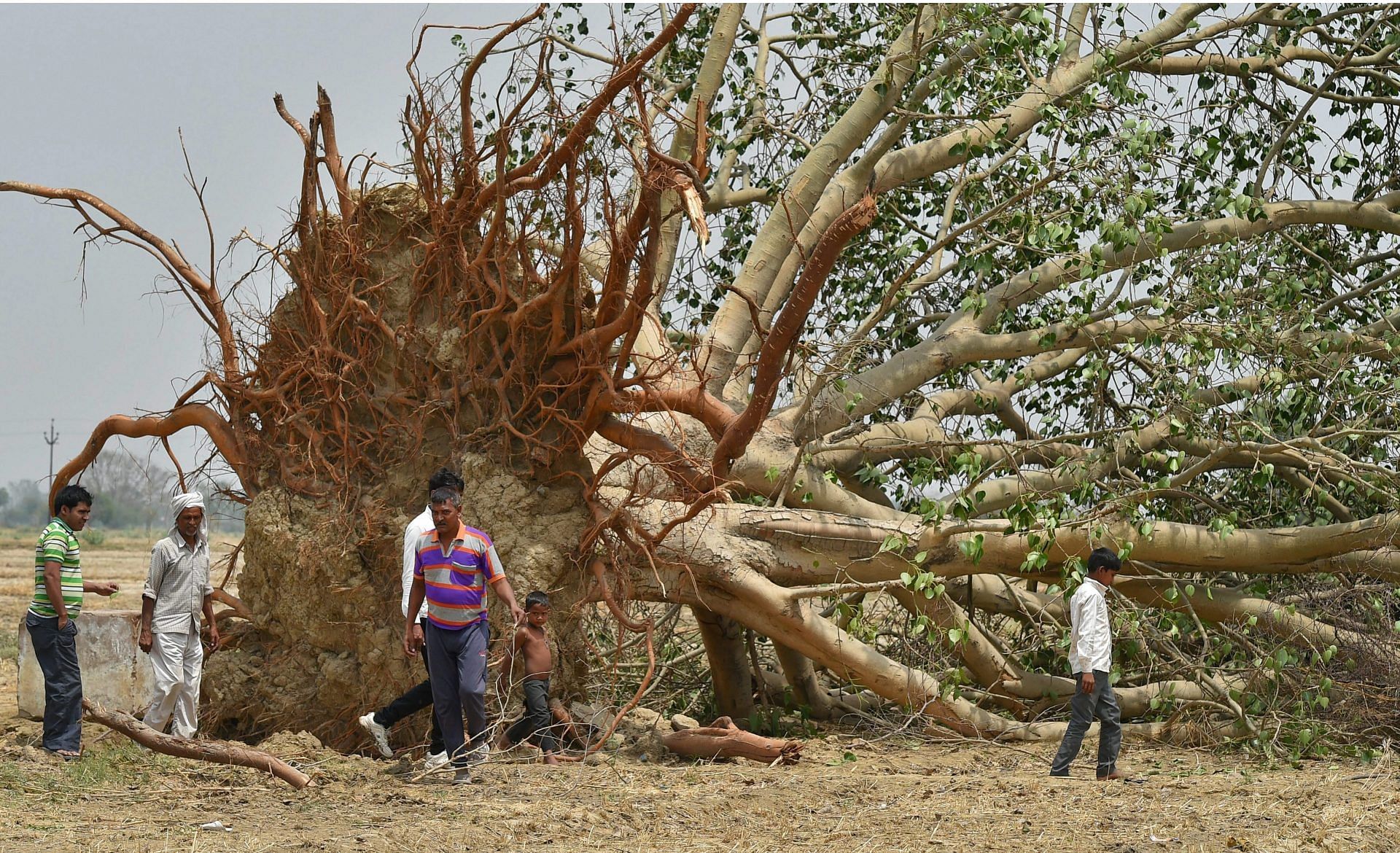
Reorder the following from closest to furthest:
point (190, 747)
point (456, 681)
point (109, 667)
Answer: point (190, 747) → point (456, 681) → point (109, 667)

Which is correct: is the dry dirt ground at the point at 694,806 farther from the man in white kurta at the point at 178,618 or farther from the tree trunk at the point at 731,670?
the tree trunk at the point at 731,670

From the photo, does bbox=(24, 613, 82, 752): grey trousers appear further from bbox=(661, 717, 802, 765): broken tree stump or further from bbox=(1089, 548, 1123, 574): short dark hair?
bbox=(1089, 548, 1123, 574): short dark hair

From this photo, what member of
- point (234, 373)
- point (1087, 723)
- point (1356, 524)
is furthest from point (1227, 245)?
point (234, 373)

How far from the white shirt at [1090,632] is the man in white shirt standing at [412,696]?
133 inches

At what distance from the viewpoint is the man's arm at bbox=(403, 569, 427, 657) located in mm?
6754

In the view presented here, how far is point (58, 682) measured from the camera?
7.45 meters

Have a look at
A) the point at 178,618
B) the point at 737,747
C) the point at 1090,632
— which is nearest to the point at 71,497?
the point at 178,618

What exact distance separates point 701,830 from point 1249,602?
15.3ft

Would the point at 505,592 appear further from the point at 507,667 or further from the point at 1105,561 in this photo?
the point at 1105,561

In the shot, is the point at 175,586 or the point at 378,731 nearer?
the point at 378,731

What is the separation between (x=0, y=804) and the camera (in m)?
5.98

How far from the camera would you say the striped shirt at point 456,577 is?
21.9 feet

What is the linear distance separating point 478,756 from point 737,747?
4.98ft

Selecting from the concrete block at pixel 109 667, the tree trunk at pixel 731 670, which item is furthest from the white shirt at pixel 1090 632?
the concrete block at pixel 109 667
